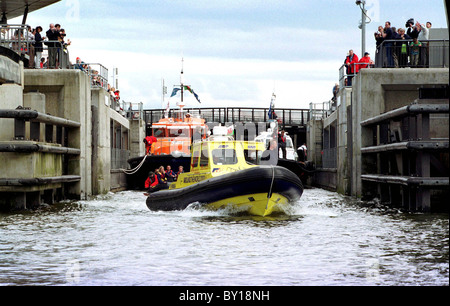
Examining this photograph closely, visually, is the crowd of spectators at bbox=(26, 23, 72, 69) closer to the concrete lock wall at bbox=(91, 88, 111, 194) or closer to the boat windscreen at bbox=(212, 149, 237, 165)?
the concrete lock wall at bbox=(91, 88, 111, 194)

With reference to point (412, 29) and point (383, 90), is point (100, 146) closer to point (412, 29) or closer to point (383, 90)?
point (383, 90)

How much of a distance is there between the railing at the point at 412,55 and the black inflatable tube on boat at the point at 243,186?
21.6 feet

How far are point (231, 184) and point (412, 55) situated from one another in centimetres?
Result: 816

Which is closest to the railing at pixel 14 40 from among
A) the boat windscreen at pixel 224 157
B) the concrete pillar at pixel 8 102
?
the concrete pillar at pixel 8 102

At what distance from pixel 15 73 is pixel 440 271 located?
7.19 meters

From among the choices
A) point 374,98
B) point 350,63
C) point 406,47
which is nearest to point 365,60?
point 350,63

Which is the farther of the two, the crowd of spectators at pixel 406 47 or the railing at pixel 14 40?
the crowd of spectators at pixel 406 47

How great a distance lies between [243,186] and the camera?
522 inches

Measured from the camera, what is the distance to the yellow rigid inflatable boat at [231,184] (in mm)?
13211

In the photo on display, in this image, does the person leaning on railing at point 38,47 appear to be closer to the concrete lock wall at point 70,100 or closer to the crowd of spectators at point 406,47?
the concrete lock wall at point 70,100

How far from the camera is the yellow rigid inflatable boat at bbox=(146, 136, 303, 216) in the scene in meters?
13.2

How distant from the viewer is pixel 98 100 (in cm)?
2267

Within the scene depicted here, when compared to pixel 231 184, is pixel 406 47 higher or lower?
higher
